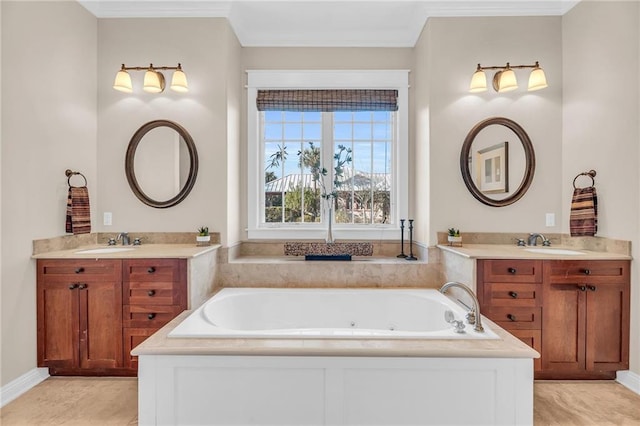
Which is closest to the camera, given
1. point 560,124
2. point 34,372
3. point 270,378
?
point 270,378

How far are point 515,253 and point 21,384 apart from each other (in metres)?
3.48

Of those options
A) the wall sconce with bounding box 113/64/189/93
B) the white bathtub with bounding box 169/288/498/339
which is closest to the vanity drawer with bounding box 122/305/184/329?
the white bathtub with bounding box 169/288/498/339

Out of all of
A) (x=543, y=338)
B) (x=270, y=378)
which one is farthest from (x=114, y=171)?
(x=543, y=338)

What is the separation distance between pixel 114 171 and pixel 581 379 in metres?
3.96

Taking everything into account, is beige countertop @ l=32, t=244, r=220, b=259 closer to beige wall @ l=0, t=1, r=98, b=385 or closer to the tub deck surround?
beige wall @ l=0, t=1, r=98, b=385

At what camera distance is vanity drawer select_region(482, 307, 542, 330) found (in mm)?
2367

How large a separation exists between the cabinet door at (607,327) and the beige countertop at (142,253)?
9.11 ft

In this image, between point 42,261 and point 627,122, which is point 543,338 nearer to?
point 627,122

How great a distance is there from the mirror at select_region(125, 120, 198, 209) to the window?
2.03 feet

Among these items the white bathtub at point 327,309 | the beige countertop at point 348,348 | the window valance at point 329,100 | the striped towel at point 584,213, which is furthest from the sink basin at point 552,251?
the window valance at point 329,100

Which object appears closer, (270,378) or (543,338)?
(270,378)

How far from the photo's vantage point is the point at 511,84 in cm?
275

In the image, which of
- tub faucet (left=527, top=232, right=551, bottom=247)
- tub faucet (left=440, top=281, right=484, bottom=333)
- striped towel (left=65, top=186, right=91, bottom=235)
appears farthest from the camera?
tub faucet (left=527, top=232, right=551, bottom=247)

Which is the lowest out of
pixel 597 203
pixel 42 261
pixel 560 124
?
pixel 42 261
